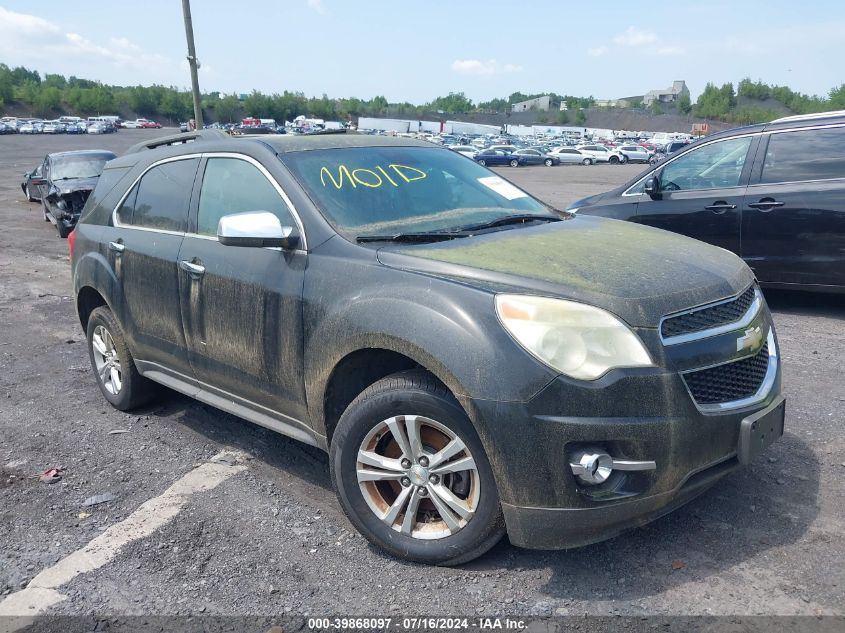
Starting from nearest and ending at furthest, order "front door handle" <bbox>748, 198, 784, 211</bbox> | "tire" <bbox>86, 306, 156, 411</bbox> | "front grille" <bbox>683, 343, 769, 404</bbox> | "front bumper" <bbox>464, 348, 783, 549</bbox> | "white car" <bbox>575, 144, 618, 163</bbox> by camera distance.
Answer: "front bumper" <bbox>464, 348, 783, 549</bbox> < "front grille" <bbox>683, 343, 769, 404</bbox> < "tire" <bbox>86, 306, 156, 411</bbox> < "front door handle" <bbox>748, 198, 784, 211</bbox> < "white car" <bbox>575, 144, 618, 163</bbox>

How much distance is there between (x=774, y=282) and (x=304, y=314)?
516 cm

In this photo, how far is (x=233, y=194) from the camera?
4012mm

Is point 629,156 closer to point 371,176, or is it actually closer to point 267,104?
point 371,176

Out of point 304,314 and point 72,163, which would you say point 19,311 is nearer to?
point 304,314

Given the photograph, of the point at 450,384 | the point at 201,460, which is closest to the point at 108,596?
the point at 201,460

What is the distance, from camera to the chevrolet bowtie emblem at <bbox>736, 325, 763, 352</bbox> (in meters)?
3.04

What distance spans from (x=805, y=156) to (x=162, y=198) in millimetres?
5629

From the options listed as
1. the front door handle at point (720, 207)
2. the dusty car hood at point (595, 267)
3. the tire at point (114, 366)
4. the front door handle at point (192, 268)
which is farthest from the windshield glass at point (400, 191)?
the front door handle at point (720, 207)

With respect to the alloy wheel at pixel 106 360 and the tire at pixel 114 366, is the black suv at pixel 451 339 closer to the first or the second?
the tire at pixel 114 366

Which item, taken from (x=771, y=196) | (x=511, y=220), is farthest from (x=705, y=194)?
(x=511, y=220)

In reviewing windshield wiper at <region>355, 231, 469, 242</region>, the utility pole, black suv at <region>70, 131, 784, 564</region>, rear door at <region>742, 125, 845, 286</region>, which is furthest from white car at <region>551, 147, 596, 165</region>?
windshield wiper at <region>355, 231, 469, 242</region>

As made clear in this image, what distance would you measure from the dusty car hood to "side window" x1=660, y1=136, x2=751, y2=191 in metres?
3.84

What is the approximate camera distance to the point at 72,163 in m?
15.9

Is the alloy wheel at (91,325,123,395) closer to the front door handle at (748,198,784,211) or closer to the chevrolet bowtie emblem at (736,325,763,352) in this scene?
the chevrolet bowtie emblem at (736,325,763,352)
